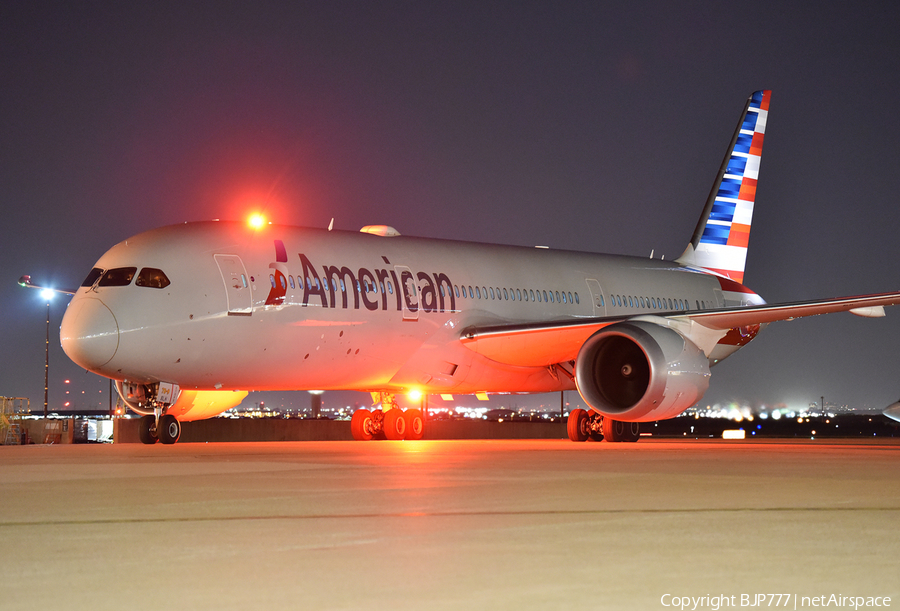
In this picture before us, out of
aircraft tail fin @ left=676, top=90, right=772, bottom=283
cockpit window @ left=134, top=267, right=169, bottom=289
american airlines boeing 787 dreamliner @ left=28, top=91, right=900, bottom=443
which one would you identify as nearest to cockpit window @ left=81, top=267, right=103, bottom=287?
american airlines boeing 787 dreamliner @ left=28, top=91, right=900, bottom=443

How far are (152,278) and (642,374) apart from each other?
838 cm

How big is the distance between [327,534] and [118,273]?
11.2 m

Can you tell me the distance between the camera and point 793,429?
4422 centimetres

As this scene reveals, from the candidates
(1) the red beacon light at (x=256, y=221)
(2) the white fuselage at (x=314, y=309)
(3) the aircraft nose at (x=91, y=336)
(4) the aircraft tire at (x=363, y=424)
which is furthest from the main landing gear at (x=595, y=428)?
(3) the aircraft nose at (x=91, y=336)

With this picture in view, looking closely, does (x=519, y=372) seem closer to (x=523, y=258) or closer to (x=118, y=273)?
(x=523, y=258)

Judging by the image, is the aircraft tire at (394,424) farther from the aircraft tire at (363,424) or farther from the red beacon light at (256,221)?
the red beacon light at (256,221)

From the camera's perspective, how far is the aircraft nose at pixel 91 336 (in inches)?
603

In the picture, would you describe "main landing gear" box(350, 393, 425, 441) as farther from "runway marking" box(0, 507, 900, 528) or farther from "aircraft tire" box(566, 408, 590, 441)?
"runway marking" box(0, 507, 900, 528)

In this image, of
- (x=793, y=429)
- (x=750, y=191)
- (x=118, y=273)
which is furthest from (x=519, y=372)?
(x=793, y=429)

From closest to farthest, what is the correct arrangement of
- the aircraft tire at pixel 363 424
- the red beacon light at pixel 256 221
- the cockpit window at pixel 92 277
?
the cockpit window at pixel 92 277 → the red beacon light at pixel 256 221 → the aircraft tire at pixel 363 424

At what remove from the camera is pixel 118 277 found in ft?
53.0

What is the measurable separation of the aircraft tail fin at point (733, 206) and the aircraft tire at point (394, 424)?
9.98m

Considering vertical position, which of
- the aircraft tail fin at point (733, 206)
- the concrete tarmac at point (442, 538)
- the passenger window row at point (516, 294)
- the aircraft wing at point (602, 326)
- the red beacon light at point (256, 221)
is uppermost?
the aircraft tail fin at point (733, 206)

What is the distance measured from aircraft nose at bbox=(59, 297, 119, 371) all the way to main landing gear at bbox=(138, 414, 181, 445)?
1663 millimetres
